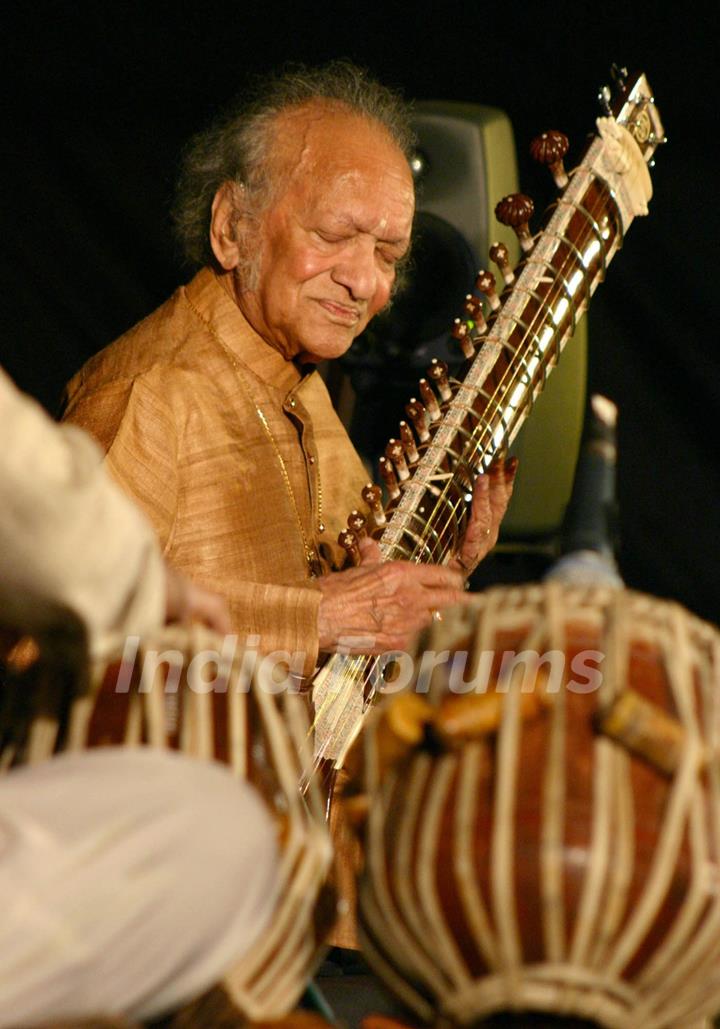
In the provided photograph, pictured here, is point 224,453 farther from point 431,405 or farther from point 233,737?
point 233,737

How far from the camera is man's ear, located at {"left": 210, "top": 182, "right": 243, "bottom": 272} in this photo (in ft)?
11.0

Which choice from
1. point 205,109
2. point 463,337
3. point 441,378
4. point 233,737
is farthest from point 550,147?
point 233,737

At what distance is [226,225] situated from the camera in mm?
3359

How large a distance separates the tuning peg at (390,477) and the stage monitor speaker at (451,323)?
109 centimetres

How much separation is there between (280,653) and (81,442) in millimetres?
1438

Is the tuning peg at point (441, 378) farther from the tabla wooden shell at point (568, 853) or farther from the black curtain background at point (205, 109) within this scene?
the tabla wooden shell at point (568, 853)

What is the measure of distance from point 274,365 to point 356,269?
0.27 metres

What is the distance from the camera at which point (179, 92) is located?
4387 mm

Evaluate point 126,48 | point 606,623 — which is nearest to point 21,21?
point 126,48

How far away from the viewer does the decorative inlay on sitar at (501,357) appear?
3.05 meters

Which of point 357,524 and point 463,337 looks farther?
point 463,337

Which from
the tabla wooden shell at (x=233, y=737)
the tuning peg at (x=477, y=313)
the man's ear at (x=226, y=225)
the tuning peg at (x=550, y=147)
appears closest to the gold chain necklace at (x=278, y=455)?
the man's ear at (x=226, y=225)

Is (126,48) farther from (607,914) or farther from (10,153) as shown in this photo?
(607,914)

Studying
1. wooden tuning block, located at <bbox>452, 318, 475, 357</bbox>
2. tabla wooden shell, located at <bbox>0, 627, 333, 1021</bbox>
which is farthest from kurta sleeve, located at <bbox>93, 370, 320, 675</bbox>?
tabla wooden shell, located at <bbox>0, 627, 333, 1021</bbox>
